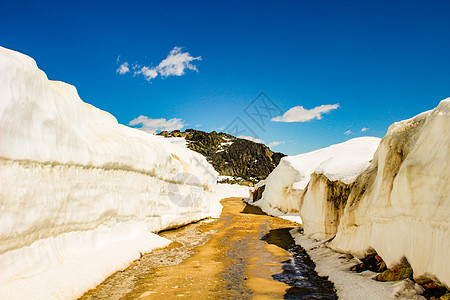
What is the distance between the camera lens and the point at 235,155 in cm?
9594

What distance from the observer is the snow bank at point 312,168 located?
9.65 m

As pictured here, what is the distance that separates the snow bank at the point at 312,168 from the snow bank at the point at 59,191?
6431mm

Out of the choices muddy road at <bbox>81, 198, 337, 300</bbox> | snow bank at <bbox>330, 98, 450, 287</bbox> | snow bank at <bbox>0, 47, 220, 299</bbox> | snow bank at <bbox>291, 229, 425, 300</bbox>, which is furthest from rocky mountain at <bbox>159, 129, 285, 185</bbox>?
snow bank at <bbox>330, 98, 450, 287</bbox>

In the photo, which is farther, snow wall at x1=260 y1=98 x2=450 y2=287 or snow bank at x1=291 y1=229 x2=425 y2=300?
snow bank at x1=291 y1=229 x2=425 y2=300

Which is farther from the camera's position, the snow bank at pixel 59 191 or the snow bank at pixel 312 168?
the snow bank at pixel 312 168

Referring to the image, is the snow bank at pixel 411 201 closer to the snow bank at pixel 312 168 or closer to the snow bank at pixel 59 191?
the snow bank at pixel 312 168

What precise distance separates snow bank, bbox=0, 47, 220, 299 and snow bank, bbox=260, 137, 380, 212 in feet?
21.1

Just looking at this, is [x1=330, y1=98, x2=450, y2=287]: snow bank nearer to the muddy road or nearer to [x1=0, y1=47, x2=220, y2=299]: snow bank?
the muddy road

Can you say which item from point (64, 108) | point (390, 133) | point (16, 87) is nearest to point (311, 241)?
point (390, 133)

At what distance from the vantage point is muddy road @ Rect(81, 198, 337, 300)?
525 centimetres

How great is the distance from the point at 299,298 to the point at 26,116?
586 cm

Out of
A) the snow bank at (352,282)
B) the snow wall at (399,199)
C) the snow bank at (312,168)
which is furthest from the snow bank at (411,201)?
the snow bank at (312,168)

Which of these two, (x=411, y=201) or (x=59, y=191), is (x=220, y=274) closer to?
(x=59, y=191)

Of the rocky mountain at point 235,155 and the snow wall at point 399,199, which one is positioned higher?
the rocky mountain at point 235,155
